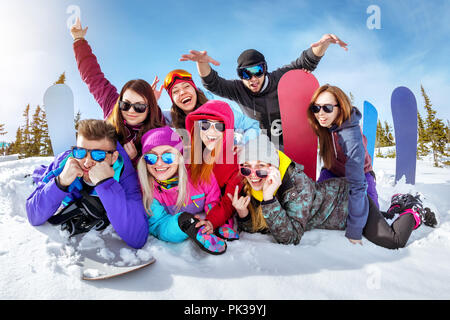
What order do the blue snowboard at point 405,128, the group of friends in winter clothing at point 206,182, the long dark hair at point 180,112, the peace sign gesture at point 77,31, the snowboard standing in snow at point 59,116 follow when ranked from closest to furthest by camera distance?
the group of friends in winter clothing at point 206,182 → the long dark hair at point 180,112 → the peace sign gesture at point 77,31 → the blue snowboard at point 405,128 → the snowboard standing in snow at point 59,116

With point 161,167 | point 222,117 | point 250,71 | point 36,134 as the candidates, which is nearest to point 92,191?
point 161,167

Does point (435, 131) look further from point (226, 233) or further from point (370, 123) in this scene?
point (226, 233)

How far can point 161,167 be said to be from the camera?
2.25 meters

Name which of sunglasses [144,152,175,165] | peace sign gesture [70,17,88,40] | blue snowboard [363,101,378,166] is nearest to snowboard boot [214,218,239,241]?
sunglasses [144,152,175,165]

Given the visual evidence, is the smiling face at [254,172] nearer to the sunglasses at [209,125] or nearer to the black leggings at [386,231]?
the sunglasses at [209,125]

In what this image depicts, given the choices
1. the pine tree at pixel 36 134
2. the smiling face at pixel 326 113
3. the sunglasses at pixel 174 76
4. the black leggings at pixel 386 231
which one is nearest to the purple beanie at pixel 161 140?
the sunglasses at pixel 174 76

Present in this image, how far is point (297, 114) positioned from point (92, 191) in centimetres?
283

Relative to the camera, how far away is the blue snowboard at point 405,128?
14.1 ft

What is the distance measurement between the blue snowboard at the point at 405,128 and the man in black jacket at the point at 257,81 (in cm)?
172
